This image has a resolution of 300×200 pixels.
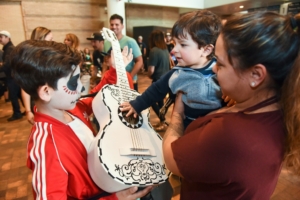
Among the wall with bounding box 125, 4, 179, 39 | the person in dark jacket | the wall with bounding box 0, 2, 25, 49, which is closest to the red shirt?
the person in dark jacket

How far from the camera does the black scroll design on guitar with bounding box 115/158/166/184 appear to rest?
78 cm

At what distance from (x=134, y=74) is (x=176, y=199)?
1.44 m

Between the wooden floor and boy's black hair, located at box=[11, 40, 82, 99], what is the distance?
1.42 m

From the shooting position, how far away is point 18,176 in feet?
7.50

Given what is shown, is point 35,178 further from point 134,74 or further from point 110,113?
point 134,74

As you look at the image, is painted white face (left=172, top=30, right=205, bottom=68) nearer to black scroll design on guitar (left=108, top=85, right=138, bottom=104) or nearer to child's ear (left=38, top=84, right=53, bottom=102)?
black scroll design on guitar (left=108, top=85, right=138, bottom=104)

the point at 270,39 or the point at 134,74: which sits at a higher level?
the point at 270,39

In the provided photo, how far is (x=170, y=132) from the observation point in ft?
2.62

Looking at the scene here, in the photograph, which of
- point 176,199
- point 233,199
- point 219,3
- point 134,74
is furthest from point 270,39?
point 219,3

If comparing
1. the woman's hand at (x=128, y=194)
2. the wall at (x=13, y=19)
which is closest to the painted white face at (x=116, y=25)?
the woman's hand at (x=128, y=194)

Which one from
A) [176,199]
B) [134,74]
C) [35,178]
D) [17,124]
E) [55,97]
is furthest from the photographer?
[17,124]

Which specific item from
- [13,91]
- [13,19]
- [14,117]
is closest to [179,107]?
[13,91]

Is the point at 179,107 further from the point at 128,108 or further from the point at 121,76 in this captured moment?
the point at 121,76

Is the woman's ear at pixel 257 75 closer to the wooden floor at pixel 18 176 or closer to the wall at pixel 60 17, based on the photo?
the wooden floor at pixel 18 176
